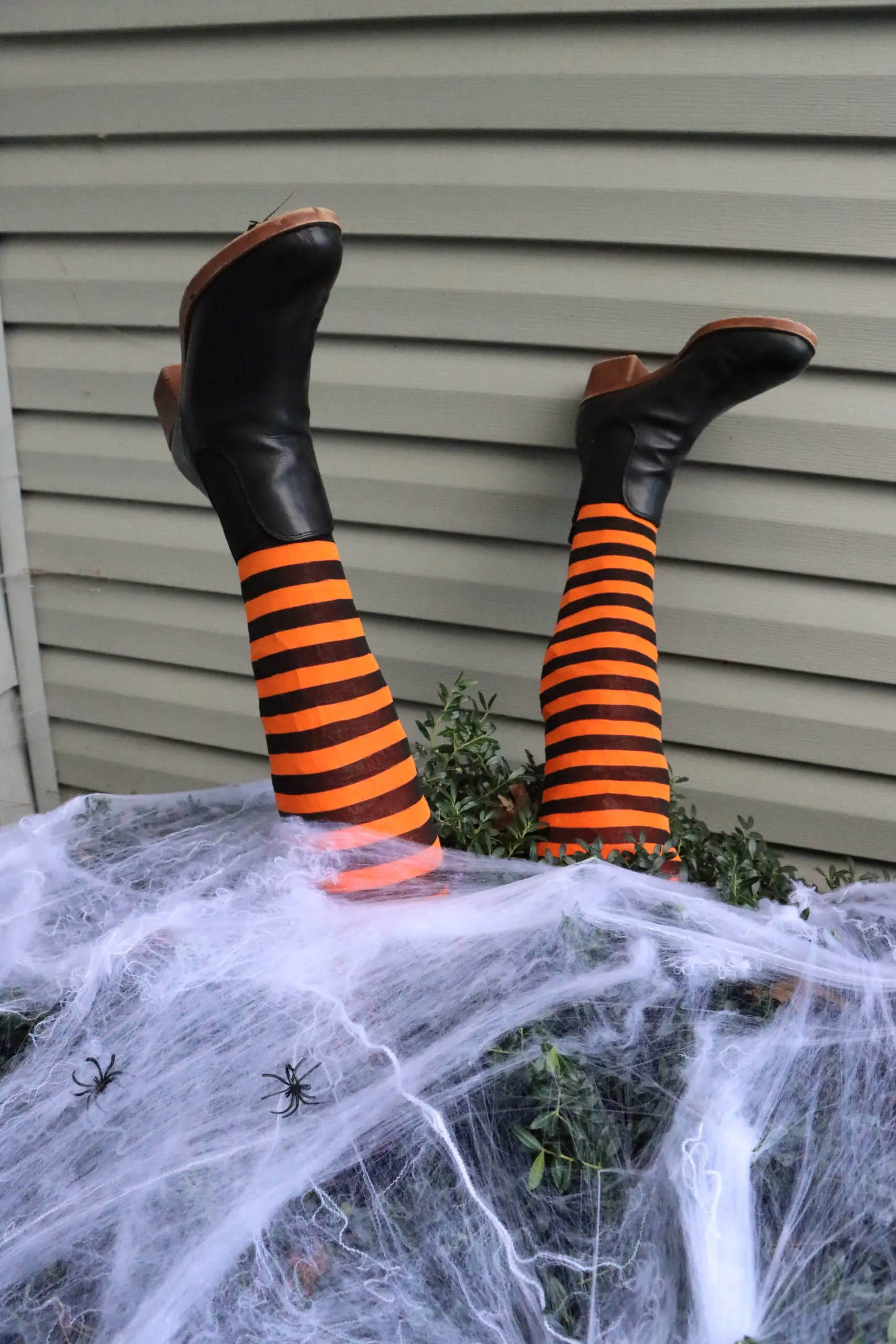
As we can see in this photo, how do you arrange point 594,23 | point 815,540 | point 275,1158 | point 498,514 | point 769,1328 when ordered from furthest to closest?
point 498,514 < point 815,540 < point 594,23 < point 275,1158 < point 769,1328

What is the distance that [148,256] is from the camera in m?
1.84

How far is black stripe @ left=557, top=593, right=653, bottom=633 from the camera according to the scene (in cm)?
147

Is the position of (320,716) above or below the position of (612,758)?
above

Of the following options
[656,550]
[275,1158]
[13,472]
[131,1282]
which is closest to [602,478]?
[656,550]

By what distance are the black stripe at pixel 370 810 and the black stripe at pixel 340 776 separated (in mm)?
11

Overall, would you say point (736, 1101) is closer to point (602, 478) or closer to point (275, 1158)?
point (275, 1158)

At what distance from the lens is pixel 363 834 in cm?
118

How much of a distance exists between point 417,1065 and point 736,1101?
12.1 inches

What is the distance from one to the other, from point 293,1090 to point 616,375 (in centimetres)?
126

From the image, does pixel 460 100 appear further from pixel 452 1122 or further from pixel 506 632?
pixel 452 1122

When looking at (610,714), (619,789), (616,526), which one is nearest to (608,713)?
(610,714)

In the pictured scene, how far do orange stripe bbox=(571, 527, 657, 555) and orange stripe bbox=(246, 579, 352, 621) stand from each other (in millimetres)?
506

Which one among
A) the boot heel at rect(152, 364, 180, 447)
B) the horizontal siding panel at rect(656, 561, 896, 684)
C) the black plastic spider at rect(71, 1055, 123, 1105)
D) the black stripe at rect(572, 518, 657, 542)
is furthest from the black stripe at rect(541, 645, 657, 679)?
the black plastic spider at rect(71, 1055, 123, 1105)

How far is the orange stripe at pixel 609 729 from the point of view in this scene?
1.39 m
